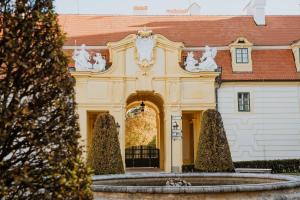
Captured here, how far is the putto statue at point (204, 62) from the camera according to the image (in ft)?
93.7

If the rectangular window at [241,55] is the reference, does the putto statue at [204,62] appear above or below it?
below

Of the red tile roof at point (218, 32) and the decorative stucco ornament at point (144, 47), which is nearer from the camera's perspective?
the decorative stucco ornament at point (144, 47)

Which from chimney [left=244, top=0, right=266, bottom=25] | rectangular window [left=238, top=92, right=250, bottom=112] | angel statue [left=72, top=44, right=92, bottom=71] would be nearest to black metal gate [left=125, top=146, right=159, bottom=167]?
rectangular window [left=238, top=92, right=250, bottom=112]

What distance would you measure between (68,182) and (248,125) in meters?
24.1

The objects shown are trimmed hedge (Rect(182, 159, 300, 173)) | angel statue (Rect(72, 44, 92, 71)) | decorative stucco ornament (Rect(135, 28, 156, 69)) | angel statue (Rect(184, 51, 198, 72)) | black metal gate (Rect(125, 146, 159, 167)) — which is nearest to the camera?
trimmed hedge (Rect(182, 159, 300, 173))

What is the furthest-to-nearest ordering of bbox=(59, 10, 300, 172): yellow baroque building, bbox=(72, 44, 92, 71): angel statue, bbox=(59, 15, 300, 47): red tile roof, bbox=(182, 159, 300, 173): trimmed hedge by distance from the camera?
bbox=(59, 15, 300, 47): red tile roof < bbox=(59, 10, 300, 172): yellow baroque building < bbox=(72, 44, 92, 71): angel statue < bbox=(182, 159, 300, 173): trimmed hedge

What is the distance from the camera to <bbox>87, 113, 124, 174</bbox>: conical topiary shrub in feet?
70.9

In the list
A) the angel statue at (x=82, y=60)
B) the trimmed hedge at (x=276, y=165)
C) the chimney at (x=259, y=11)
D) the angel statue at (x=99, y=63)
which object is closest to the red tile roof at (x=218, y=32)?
the chimney at (x=259, y=11)

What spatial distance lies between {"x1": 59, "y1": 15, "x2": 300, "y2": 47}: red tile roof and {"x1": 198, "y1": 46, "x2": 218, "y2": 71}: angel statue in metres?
2.36

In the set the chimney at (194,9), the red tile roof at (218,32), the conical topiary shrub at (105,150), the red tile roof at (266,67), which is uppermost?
the chimney at (194,9)

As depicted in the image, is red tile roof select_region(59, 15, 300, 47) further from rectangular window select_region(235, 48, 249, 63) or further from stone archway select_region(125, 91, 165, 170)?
stone archway select_region(125, 91, 165, 170)

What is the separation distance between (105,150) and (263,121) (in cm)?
1144

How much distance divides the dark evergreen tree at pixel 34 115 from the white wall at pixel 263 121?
76.9ft

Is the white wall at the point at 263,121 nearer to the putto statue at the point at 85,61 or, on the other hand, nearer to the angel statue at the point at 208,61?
the angel statue at the point at 208,61
